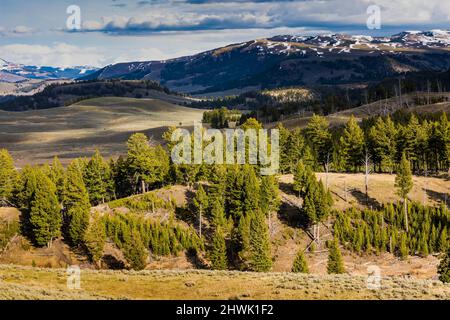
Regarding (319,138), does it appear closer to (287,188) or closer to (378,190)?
(287,188)

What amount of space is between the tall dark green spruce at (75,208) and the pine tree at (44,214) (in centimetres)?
218

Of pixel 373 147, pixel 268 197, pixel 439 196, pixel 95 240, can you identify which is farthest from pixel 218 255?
pixel 373 147

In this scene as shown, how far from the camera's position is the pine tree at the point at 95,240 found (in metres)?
79.8

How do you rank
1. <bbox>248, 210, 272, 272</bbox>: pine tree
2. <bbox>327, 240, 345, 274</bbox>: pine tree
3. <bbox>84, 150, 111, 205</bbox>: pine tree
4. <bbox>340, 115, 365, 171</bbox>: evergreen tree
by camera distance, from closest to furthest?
<bbox>327, 240, 345, 274</bbox>: pine tree, <bbox>248, 210, 272, 272</bbox>: pine tree, <bbox>84, 150, 111, 205</bbox>: pine tree, <bbox>340, 115, 365, 171</bbox>: evergreen tree

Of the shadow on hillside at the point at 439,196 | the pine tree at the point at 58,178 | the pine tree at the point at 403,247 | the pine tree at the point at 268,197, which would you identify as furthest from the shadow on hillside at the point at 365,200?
the pine tree at the point at 58,178

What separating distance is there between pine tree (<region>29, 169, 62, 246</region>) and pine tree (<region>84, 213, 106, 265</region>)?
270 inches

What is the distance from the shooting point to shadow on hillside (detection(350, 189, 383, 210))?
97.6 meters

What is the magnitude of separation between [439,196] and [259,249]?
4276cm

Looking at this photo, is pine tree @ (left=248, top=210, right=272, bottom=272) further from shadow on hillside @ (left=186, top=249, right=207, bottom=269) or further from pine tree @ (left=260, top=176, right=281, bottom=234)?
pine tree @ (left=260, top=176, right=281, bottom=234)

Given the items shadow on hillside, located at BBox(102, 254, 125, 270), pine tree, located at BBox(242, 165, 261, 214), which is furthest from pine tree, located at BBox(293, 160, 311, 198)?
shadow on hillside, located at BBox(102, 254, 125, 270)

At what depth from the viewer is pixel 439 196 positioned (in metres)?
→ 100

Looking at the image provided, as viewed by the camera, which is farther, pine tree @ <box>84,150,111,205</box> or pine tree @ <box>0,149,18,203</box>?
pine tree @ <box>84,150,111,205</box>

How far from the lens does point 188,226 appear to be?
92250mm

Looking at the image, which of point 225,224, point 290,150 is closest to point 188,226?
point 225,224
